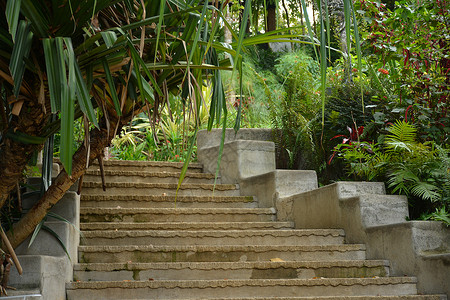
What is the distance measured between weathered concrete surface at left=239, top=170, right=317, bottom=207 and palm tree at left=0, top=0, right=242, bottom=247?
2379 millimetres

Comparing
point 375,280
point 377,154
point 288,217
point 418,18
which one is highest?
point 418,18

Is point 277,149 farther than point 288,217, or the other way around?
point 277,149

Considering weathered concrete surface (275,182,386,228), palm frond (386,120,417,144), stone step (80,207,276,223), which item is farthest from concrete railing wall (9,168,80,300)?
palm frond (386,120,417,144)

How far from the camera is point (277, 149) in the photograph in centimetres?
617

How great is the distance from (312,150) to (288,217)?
87 cm

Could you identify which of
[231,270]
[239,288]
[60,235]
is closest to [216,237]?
[231,270]

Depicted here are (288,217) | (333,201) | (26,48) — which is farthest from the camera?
(288,217)

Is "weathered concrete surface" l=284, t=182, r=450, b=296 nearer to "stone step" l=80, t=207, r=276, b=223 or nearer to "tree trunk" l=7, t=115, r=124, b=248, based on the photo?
"stone step" l=80, t=207, r=276, b=223

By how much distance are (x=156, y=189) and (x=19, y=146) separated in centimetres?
276

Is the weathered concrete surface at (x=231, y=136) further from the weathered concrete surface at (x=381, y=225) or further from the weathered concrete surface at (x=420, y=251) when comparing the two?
the weathered concrete surface at (x=420, y=251)

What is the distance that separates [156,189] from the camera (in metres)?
5.18

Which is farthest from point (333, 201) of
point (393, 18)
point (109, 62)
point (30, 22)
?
point (30, 22)

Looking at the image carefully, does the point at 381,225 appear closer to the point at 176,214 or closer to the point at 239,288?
the point at 239,288

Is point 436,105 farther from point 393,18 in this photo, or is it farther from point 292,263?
point 292,263
